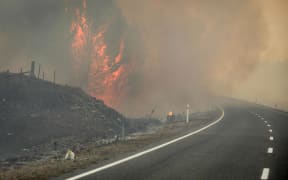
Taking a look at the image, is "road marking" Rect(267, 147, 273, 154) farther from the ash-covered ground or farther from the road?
the ash-covered ground

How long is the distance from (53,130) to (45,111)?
575cm

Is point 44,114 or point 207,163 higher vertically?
point 44,114

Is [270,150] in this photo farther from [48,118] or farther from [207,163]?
[48,118]

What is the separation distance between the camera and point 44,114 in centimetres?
4022

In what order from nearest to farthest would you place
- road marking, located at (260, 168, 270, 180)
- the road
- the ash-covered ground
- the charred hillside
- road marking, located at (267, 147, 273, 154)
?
road marking, located at (260, 168, 270, 180)
the road
road marking, located at (267, 147, 273, 154)
the ash-covered ground
the charred hillside

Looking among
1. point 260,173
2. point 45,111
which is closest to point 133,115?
point 45,111

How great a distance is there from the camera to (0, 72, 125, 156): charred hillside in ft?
112

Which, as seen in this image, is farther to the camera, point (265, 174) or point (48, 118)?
point (48, 118)

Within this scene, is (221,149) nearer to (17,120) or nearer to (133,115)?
(17,120)

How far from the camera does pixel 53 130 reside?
118ft

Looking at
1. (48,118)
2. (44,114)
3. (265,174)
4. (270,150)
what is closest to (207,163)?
(265,174)

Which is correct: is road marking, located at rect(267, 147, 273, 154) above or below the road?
above

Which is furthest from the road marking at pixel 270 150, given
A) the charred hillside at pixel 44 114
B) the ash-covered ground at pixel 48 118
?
the charred hillside at pixel 44 114

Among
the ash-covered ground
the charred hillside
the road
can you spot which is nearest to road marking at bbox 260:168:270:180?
the road
